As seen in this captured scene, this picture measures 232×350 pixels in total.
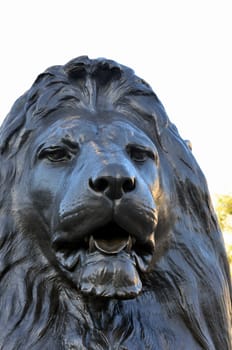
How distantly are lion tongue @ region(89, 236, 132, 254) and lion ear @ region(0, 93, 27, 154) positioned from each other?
56 cm

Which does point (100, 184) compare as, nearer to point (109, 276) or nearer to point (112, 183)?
point (112, 183)

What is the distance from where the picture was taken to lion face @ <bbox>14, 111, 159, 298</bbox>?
1.88m

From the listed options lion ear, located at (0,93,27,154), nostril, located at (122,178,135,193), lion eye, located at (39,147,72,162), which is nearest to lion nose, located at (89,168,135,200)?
nostril, located at (122,178,135,193)

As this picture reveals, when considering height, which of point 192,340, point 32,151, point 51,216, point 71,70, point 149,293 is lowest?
point 192,340

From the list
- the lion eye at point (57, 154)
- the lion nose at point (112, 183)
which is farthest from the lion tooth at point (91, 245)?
the lion eye at point (57, 154)

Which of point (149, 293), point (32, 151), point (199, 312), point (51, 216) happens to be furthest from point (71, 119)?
point (199, 312)

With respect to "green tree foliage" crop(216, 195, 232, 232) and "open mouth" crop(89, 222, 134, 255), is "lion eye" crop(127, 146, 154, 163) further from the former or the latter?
"green tree foliage" crop(216, 195, 232, 232)

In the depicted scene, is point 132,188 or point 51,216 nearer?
point 132,188

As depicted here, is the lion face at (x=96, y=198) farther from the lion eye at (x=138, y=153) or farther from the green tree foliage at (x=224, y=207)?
the green tree foliage at (x=224, y=207)

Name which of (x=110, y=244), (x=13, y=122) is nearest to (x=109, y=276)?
(x=110, y=244)

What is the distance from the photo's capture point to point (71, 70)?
2342 millimetres

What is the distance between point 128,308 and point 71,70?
32.6 inches

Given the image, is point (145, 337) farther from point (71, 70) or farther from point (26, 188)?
point (71, 70)

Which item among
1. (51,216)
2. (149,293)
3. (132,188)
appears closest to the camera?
(132,188)
